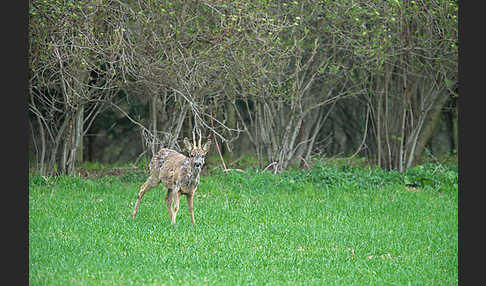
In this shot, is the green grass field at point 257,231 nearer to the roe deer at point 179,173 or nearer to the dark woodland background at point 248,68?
the roe deer at point 179,173

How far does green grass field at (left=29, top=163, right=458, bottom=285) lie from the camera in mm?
8000

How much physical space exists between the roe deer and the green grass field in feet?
1.10

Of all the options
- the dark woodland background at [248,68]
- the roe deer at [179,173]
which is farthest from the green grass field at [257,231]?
the dark woodland background at [248,68]

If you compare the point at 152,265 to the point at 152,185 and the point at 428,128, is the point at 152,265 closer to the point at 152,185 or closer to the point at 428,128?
the point at 152,185

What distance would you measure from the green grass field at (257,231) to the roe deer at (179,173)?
337mm

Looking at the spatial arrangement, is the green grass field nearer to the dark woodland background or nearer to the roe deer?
the roe deer

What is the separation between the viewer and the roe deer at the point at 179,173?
33.2ft

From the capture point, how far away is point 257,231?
33.3 ft

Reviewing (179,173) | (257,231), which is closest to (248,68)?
(179,173)

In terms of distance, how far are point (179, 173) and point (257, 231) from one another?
1370 mm

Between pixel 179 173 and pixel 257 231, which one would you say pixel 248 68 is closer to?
pixel 179 173

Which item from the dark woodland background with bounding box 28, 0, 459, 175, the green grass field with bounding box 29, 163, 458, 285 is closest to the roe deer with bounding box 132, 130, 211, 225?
the green grass field with bounding box 29, 163, 458, 285

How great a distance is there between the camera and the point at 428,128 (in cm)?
1741

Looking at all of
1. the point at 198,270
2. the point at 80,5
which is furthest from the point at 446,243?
the point at 80,5
